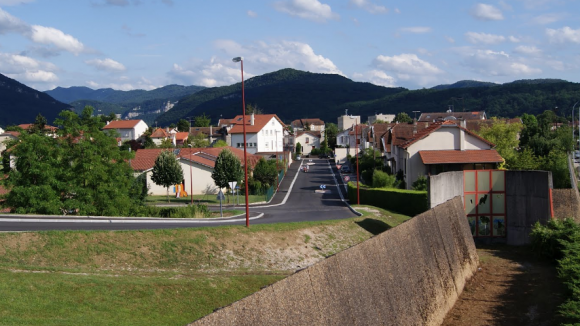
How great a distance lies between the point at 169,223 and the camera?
86.4ft

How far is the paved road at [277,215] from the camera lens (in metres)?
23.4

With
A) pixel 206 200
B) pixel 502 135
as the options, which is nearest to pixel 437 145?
pixel 502 135

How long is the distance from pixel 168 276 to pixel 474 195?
1925 centimetres

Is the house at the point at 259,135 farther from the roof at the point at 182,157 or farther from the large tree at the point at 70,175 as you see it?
the large tree at the point at 70,175

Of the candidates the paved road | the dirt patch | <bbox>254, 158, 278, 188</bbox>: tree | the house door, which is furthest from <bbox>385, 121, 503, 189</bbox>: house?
the dirt patch

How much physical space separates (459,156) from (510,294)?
2460 cm

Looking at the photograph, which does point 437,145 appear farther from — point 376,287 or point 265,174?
point 376,287

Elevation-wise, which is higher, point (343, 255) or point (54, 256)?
point (343, 255)

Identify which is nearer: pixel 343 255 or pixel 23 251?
pixel 343 255

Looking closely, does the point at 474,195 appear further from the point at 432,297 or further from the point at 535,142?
the point at 535,142

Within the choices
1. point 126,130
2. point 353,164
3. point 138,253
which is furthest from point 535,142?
point 126,130

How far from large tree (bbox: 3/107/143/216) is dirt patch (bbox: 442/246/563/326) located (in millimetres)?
21252

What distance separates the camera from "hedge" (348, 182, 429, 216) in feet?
120

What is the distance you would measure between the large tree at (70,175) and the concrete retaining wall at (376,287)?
69.6ft
